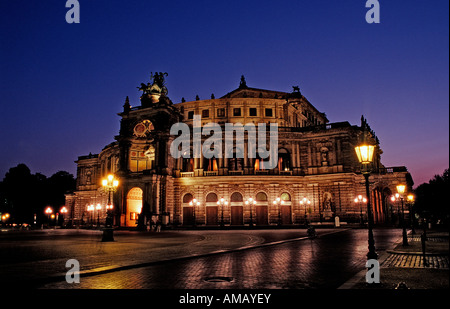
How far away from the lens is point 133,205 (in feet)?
185

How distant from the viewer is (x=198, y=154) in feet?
177

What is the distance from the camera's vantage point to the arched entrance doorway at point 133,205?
53969mm

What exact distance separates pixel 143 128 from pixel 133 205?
13.8m

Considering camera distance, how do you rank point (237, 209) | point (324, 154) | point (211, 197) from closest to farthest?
point (237, 209)
point (211, 197)
point (324, 154)

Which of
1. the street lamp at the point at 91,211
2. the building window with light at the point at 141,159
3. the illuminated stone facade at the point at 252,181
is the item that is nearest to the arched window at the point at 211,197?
the illuminated stone facade at the point at 252,181

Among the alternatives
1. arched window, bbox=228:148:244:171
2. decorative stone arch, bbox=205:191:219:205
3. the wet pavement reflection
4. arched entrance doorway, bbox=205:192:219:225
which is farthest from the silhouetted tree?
the wet pavement reflection

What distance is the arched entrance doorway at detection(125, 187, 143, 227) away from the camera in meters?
54.0

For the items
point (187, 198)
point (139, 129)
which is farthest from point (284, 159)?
point (139, 129)

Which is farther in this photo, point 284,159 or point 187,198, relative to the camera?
point 284,159

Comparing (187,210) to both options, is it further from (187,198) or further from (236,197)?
(236,197)

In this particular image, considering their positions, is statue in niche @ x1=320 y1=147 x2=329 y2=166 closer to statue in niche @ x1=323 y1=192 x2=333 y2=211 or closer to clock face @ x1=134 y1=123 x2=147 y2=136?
statue in niche @ x1=323 y1=192 x2=333 y2=211

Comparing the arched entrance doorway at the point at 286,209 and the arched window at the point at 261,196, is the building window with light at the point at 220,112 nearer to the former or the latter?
the arched window at the point at 261,196

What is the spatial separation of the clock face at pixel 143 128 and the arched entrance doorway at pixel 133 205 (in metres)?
10.1

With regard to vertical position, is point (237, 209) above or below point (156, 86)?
below
